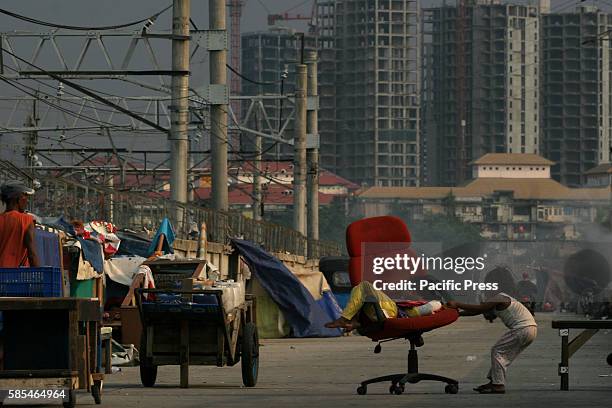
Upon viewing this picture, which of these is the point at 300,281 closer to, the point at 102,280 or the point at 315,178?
the point at 102,280

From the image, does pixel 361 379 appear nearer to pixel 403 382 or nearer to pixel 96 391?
pixel 403 382

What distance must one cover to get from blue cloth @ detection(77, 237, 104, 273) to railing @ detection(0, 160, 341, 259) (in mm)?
2044

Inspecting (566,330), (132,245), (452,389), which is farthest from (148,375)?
(132,245)

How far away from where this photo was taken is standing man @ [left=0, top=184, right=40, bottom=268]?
1644 centimetres

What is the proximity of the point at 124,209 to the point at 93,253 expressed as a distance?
12224 millimetres

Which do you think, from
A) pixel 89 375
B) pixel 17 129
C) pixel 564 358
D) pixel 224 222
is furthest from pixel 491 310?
pixel 17 129

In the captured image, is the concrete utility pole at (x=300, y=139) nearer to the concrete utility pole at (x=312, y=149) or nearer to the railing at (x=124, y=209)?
the concrete utility pole at (x=312, y=149)

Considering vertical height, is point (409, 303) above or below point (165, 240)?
below

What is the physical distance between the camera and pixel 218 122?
43969 mm

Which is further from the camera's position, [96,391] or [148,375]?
[148,375]

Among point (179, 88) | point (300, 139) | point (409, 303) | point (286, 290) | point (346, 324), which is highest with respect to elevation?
point (179, 88)

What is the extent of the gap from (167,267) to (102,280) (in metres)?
1.18

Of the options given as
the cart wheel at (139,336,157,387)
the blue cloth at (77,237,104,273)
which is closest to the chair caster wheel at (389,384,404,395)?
the cart wheel at (139,336,157,387)

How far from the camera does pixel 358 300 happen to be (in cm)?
1798
